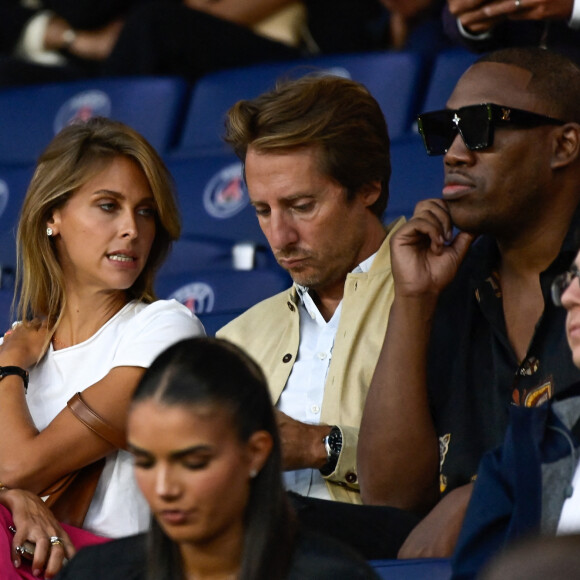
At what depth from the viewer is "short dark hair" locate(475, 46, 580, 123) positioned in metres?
2.62

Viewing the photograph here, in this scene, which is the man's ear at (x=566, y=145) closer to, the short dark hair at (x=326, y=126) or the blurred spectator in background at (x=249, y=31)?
the short dark hair at (x=326, y=126)

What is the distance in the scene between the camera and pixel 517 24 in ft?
10.4

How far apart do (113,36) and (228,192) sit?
4.92 feet

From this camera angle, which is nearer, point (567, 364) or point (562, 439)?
point (562, 439)

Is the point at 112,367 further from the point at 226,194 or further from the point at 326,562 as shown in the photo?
the point at 226,194

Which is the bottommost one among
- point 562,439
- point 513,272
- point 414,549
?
point 414,549

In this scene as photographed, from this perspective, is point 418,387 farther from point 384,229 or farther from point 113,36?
→ point 113,36

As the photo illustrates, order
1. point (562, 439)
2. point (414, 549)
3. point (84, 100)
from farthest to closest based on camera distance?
point (84, 100)
point (414, 549)
point (562, 439)

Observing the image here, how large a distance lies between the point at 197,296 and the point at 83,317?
792 mm

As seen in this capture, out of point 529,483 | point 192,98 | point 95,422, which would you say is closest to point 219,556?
point 529,483

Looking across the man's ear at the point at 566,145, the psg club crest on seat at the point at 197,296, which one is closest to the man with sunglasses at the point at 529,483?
the man's ear at the point at 566,145

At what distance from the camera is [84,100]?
4.90 meters

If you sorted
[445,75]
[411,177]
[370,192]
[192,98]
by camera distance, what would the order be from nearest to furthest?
1. [370,192]
2. [411,177]
3. [445,75]
4. [192,98]

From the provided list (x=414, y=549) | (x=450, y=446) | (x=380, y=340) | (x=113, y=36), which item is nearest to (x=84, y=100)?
(x=113, y=36)
